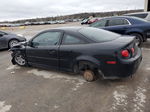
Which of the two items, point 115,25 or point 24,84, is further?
point 115,25

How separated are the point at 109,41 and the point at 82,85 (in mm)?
1296

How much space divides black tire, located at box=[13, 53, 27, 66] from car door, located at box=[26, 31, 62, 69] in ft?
1.03

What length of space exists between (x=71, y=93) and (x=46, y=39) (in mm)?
1879

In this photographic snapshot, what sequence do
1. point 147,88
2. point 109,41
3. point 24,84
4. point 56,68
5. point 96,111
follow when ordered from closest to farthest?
point 96,111 → point 147,88 → point 109,41 → point 24,84 → point 56,68

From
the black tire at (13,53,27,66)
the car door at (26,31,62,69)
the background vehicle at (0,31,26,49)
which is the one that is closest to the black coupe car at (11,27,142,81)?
the car door at (26,31,62,69)

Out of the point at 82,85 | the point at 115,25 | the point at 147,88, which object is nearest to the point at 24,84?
the point at 82,85

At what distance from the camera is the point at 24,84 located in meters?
3.92

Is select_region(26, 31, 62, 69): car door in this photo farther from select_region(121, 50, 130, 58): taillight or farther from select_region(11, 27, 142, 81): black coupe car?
select_region(121, 50, 130, 58): taillight

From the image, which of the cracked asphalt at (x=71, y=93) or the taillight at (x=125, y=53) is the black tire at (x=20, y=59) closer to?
the cracked asphalt at (x=71, y=93)

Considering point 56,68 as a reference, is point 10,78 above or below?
below

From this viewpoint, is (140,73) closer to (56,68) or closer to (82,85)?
(82,85)

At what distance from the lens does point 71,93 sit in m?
3.29

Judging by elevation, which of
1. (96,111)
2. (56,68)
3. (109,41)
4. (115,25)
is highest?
(115,25)

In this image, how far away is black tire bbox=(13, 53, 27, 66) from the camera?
4984mm
